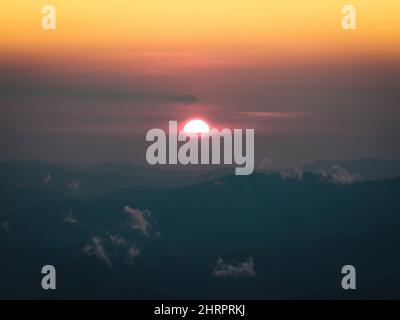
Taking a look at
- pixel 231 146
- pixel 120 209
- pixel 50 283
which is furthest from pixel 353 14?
pixel 50 283

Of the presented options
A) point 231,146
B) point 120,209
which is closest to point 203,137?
point 231,146

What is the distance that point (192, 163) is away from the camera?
14.8 meters

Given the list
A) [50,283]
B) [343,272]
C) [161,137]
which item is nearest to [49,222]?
[50,283]

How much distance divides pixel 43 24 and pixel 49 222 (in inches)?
85.9

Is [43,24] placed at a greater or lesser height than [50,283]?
greater

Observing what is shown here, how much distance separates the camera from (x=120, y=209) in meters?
14.8

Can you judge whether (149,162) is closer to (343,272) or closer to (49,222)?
(49,222)

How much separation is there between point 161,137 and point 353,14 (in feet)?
8.10
